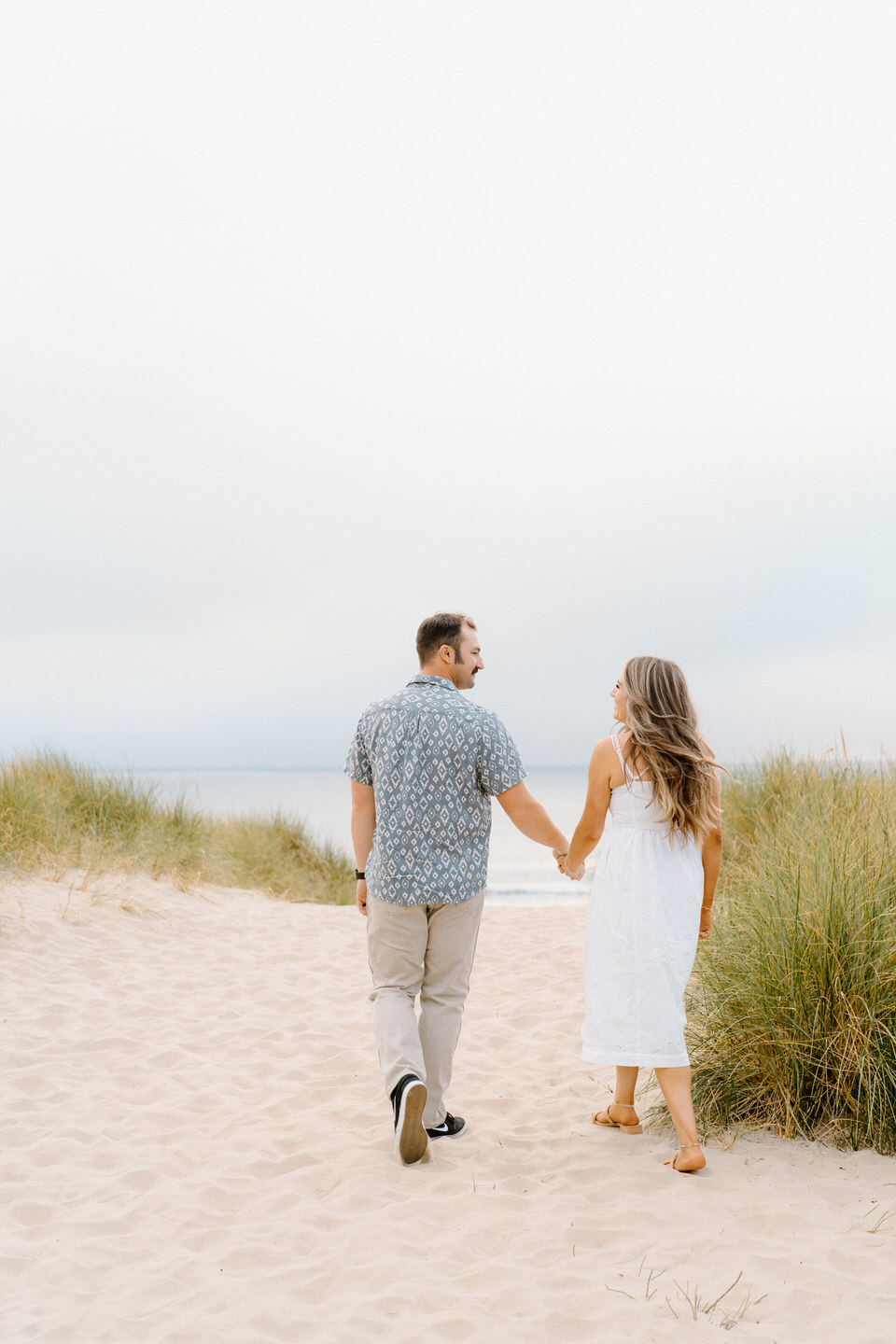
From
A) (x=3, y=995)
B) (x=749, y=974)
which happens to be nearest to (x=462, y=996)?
(x=749, y=974)

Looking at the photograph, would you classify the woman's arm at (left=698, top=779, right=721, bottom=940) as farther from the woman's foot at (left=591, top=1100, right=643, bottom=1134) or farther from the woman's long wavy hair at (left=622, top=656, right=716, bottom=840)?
the woman's foot at (left=591, top=1100, right=643, bottom=1134)

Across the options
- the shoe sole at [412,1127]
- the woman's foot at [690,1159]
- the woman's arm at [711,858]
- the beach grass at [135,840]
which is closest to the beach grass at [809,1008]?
the woman's arm at [711,858]

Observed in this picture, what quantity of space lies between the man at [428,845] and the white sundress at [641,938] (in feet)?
1.03

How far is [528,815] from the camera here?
366 cm

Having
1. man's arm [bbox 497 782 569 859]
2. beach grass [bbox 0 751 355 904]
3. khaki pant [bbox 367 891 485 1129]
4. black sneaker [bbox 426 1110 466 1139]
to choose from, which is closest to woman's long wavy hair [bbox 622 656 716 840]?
man's arm [bbox 497 782 569 859]

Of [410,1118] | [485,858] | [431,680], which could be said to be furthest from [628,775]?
[410,1118]

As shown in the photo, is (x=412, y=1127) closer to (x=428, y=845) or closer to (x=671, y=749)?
(x=428, y=845)

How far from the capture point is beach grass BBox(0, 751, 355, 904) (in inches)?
319

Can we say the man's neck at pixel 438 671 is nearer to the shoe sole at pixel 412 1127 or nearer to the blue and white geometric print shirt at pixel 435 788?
the blue and white geometric print shirt at pixel 435 788

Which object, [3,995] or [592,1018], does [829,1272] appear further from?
[3,995]

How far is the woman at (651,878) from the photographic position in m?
3.40

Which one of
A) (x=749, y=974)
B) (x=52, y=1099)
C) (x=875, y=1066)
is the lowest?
(x=52, y=1099)

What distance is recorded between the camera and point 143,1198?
3379 mm

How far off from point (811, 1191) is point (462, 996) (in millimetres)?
1374
